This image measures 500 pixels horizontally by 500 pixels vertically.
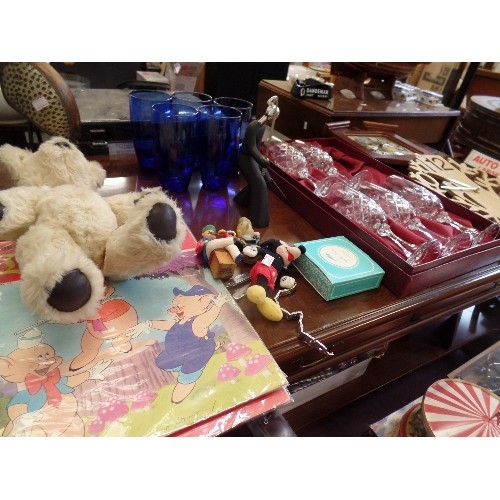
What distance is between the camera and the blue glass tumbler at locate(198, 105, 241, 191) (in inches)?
30.9

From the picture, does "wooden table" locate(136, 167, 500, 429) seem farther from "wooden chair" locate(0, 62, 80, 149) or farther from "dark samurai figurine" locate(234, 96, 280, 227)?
"wooden chair" locate(0, 62, 80, 149)

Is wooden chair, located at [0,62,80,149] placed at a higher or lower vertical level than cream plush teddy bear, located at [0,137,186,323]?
higher

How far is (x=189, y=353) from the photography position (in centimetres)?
46

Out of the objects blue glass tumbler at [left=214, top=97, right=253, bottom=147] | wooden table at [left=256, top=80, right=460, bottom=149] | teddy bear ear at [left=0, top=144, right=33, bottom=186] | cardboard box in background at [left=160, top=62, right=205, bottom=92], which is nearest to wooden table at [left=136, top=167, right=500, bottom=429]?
blue glass tumbler at [left=214, top=97, right=253, bottom=147]

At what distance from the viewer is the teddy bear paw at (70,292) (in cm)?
36

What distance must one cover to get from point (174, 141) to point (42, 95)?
0.88 feet

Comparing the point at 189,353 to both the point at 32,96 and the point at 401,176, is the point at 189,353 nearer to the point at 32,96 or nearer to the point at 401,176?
the point at 32,96

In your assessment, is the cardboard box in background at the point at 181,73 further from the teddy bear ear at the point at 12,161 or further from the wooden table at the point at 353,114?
the teddy bear ear at the point at 12,161

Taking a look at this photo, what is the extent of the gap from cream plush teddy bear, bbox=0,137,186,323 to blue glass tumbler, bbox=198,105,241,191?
313mm

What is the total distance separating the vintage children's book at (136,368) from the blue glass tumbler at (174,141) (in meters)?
0.36

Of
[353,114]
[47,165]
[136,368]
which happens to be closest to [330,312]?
[136,368]

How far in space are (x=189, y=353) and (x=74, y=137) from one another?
57cm

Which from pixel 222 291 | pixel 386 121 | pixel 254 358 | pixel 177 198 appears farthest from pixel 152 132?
pixel 386 121

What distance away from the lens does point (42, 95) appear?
0.70m
